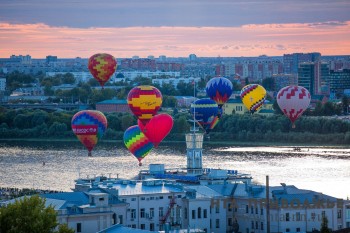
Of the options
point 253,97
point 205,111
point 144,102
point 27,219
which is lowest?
point 27,219

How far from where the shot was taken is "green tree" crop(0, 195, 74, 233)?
645 inches

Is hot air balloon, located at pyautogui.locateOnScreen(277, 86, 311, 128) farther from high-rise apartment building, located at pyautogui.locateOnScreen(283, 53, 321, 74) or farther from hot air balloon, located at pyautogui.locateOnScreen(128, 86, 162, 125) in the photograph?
high-rise apartment building, located at pyautogui.locateOnScreen(283, 53, 321, 74)

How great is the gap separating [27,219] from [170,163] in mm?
14764

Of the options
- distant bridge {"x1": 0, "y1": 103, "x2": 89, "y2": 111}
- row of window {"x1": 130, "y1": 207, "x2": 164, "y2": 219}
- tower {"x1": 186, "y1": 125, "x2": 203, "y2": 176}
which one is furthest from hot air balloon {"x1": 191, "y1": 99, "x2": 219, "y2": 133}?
distant bridge {"x1": 0, "y1": 103, "x2": 89, "y2": 111}

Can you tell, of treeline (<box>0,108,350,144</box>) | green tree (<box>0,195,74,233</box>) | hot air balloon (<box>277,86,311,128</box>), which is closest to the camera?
green tree (<box>0,195,74,233</box>)

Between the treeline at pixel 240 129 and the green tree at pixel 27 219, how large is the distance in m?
23.9

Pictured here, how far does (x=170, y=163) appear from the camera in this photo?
3114 cm

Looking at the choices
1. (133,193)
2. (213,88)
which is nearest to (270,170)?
(213,88)

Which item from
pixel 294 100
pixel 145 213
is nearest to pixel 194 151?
pixel 145 213

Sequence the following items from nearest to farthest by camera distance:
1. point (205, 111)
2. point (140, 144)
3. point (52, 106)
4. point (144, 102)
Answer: point (144, 102), point (140, 144), point (205, 111), point (52, 106)

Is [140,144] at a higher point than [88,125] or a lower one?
lower

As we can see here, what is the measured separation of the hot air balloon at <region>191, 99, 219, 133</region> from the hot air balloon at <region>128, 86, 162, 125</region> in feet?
6.58

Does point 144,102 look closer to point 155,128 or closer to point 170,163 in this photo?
point 155,128

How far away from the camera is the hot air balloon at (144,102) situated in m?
28.2
